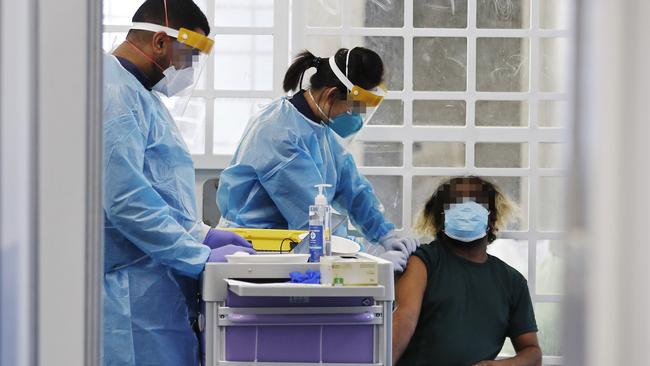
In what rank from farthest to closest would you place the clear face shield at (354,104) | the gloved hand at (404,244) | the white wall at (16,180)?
the gloved hand at (404,244), the clear face shield at (354,104), the white wall at (16,180)

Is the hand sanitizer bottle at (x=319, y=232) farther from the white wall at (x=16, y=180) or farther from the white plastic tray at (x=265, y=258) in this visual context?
the white wall at (x=16, y=180)

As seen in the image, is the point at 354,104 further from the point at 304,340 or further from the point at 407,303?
the point at 304,340

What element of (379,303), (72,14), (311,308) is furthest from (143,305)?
(72,14)

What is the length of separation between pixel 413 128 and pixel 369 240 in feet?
1.85

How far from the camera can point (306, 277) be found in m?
2.18

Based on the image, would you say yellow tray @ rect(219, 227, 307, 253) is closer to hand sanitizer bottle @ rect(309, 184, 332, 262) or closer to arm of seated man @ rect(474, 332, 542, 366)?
hand sanitizer bottle @ rect(309, 184, 332, 262)

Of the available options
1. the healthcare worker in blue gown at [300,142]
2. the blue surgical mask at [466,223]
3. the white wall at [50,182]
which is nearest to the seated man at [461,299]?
the blue surgical mask at [466,223]

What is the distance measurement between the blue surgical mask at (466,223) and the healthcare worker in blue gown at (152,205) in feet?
2.74

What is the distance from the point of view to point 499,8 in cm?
366

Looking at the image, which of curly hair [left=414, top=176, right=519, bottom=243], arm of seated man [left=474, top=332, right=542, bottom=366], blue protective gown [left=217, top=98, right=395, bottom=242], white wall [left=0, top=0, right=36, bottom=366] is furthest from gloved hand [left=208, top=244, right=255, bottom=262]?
white wall [left=0, top=0, right=36, bottom=366]

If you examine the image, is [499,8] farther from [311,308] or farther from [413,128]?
[311,308]

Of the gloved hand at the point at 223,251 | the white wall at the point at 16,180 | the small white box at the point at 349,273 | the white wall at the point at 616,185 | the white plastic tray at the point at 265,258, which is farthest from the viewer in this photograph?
the gloved hand at the point at 223,251

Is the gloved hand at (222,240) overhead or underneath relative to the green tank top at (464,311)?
overhead

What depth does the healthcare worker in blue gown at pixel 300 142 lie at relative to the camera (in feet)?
9.28
